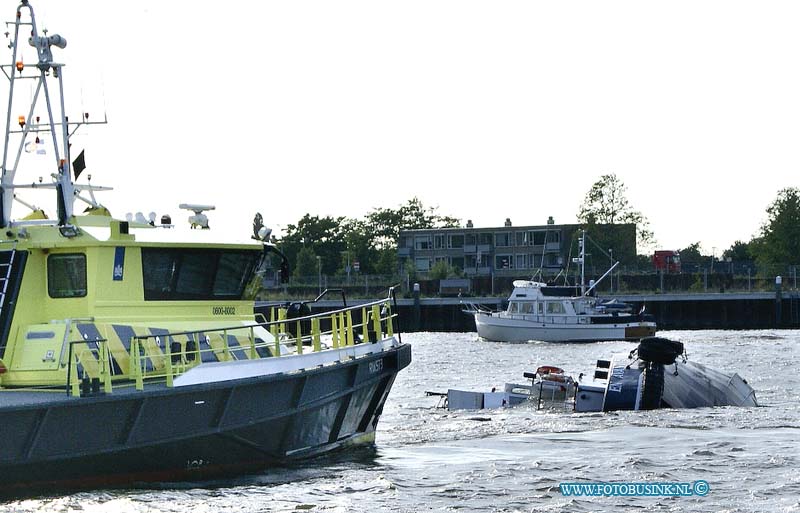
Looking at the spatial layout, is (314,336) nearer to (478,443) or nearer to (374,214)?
(478,443)

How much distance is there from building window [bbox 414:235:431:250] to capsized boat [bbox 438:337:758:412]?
88.1 meters

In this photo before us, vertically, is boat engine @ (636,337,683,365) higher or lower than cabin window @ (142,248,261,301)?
lower

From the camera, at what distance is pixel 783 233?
346ft

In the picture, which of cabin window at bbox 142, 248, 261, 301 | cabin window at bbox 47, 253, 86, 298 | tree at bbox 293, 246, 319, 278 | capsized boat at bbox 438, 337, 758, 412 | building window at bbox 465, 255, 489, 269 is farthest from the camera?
tree at bbox 293, 246, 319, 278

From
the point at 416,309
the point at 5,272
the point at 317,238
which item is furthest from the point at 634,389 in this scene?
the point at 317,238

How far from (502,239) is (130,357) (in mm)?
99019

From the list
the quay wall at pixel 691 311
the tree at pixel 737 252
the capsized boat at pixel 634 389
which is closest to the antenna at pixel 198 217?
the capsized boat at pixel 634 389

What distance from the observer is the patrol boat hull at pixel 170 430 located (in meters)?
14.9

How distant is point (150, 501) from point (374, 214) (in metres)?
124

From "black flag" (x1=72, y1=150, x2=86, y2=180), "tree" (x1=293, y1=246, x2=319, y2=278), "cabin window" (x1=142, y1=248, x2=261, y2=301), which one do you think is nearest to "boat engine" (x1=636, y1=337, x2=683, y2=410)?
"cabin window" (x1=142, y1=248, x2=261, y2=301)

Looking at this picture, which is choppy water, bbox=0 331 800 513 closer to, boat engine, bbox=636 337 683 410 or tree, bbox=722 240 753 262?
boat engine, bbox=636 337 683 410

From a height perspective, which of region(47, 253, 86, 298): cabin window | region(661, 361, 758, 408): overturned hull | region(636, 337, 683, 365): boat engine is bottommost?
region(661, 361, 758, 408): overturned hull

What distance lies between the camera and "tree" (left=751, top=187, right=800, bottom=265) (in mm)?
104500

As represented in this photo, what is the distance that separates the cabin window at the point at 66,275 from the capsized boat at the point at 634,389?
1264 cm
